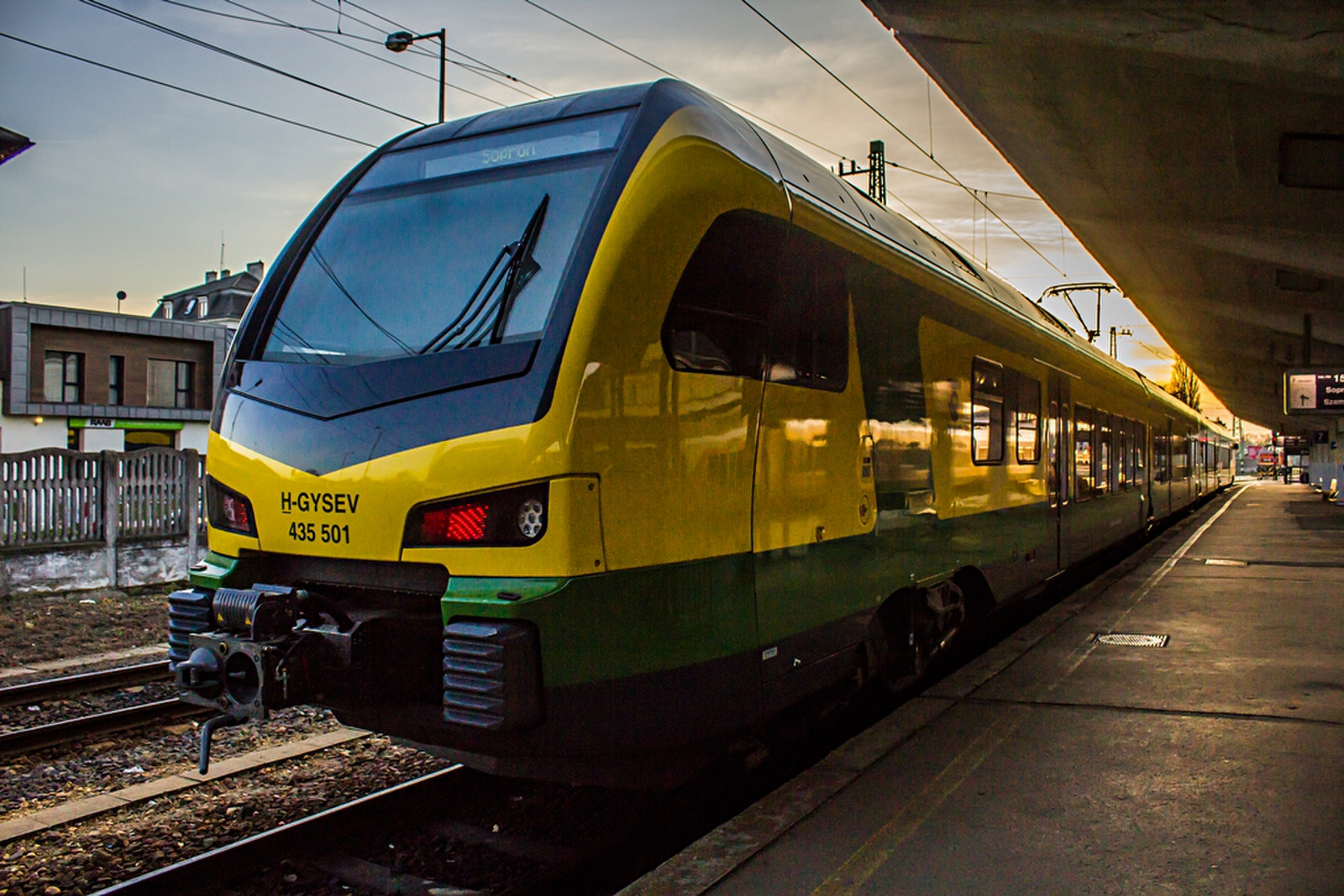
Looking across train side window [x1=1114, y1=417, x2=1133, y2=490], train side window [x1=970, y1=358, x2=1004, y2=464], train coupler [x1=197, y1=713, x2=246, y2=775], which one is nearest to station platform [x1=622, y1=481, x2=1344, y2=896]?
train side window [x1=970, y1=358, x2=1004, y2=464]

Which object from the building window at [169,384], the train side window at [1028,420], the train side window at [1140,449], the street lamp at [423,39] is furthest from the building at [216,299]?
the train side window at [1028,420]

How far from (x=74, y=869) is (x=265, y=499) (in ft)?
5.61

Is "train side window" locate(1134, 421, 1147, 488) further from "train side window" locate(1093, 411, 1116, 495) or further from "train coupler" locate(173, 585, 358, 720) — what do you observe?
"train coupler" locate(173, 585, 358, 720)

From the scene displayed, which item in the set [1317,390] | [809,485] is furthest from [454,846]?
[1317,390]

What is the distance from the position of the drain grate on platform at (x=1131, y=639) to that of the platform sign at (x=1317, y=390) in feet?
46.8

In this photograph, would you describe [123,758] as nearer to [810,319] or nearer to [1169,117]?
[810,319]

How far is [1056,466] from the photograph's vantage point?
9.84 meters

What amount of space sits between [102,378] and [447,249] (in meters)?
40.8

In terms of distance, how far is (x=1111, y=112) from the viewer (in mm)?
11914

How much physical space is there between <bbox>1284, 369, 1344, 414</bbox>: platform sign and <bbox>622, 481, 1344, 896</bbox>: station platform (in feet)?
45.5

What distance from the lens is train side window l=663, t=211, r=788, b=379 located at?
13.1ft

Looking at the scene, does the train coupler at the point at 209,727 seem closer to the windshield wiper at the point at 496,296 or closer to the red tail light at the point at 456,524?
the red tail light at the point at 456,524

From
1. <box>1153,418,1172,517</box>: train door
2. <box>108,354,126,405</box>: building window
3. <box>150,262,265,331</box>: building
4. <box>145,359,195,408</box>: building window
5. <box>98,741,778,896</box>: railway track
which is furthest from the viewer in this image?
<box>150,262,265,331</box>: building

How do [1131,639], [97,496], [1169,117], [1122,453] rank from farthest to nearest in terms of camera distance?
1. [1122,453]
2. [97,496]
3. [1169,117]
4. [1131,639]
